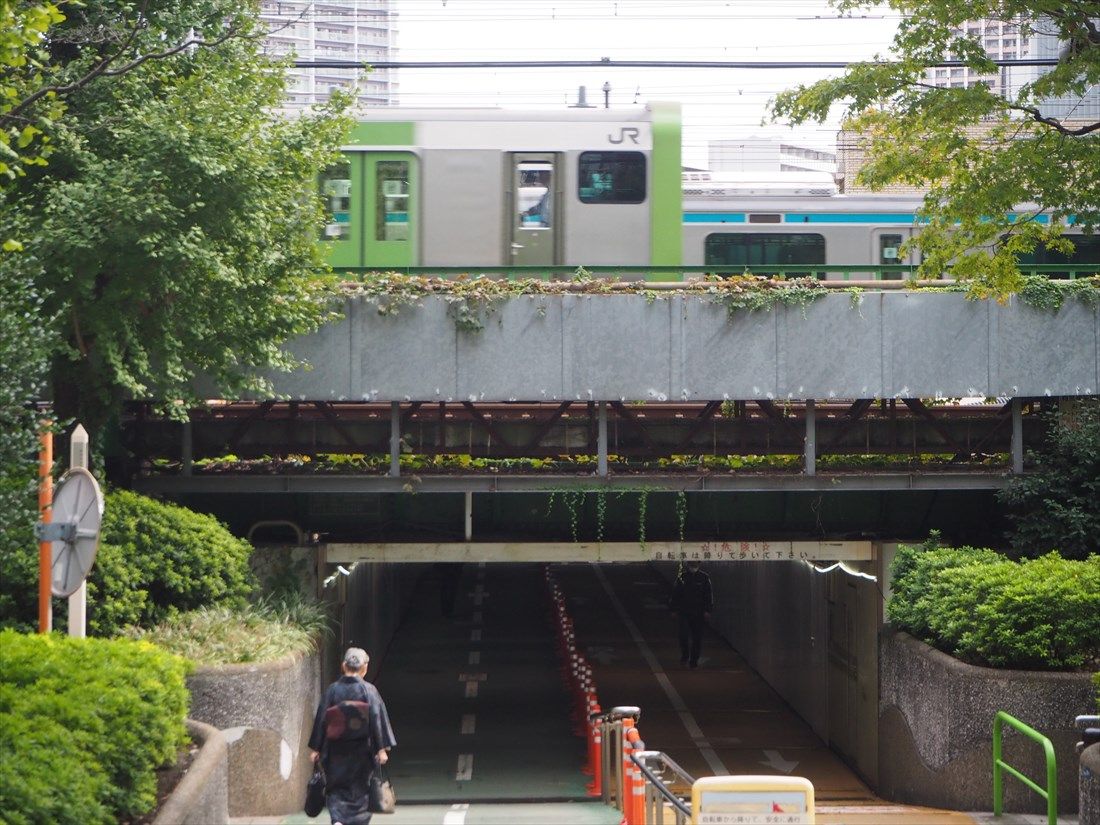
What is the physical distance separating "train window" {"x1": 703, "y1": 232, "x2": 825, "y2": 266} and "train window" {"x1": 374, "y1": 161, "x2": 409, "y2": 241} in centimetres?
843

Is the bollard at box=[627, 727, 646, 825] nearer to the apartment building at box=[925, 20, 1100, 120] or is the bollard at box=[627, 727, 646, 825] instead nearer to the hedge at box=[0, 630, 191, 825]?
the hedge at box=[0, 630, 191, 825]

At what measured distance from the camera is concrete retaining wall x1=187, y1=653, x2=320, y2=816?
1265cm

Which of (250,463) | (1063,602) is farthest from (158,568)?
(1063,602)

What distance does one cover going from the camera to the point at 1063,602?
42.0 feet

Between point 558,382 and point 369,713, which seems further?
point 558,382

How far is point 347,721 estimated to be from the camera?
9.17 metres

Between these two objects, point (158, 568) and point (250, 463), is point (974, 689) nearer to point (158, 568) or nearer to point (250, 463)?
point (158, 568)

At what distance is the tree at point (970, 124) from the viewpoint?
14422 mm

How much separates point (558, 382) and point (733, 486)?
2.49 m

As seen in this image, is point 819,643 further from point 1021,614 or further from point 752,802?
point 752,802

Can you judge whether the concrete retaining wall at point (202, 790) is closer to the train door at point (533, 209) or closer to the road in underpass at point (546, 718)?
the road in underpass at point (546, 718)

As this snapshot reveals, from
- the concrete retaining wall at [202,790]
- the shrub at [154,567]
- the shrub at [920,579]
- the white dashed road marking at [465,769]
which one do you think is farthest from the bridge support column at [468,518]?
the concrete retaining wall at [202,790]

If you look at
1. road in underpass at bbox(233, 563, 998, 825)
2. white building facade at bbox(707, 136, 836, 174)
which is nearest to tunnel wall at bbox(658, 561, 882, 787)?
road in underpass at bbox(233, 563, 998, 825)

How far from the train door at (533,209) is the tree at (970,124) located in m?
4.93
